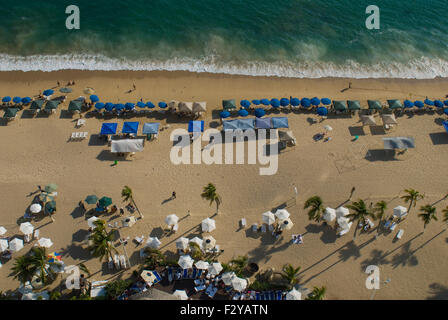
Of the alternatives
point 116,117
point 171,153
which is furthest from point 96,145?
point 171,153

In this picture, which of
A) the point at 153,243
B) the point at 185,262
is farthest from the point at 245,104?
the point at 185,262

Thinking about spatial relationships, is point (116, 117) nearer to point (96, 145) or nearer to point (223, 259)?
point (96, 145)

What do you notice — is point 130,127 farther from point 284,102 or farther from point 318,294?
point 318,294

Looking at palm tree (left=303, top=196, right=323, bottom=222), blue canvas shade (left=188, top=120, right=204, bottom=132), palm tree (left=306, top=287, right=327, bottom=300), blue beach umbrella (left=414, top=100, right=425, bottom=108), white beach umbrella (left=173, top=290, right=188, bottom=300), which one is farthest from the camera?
blue beach umbrella (left=414, top=100, right=425, bottom=108)

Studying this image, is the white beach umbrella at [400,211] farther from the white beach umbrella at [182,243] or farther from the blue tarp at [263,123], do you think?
the white beach umbrella at [182,243]

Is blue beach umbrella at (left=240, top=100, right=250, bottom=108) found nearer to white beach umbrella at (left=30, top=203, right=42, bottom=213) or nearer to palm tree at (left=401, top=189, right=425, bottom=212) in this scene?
palm tree at (left=401, top=189, right=425, bottom=212)

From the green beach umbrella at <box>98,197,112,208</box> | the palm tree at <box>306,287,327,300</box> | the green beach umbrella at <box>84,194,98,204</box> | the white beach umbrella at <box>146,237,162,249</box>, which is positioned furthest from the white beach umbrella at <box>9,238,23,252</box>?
the palm tree at <box>306,287,327,300</box>
